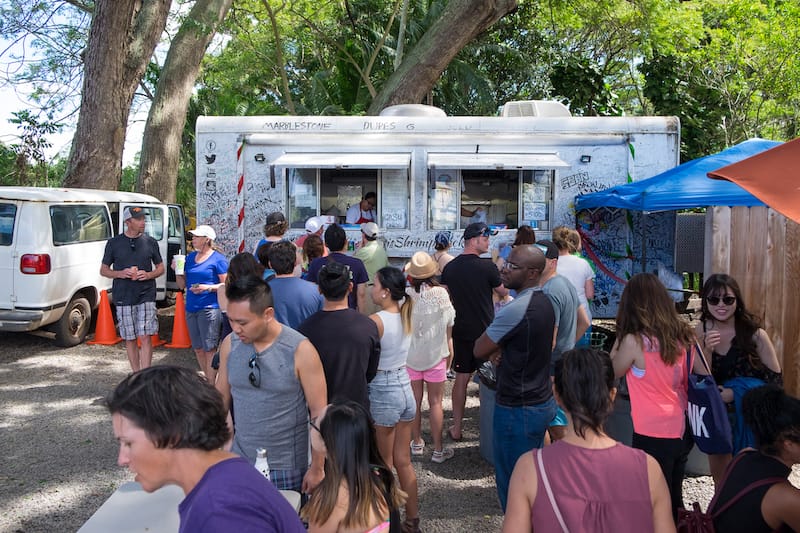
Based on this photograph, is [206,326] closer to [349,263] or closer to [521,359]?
[349,263]

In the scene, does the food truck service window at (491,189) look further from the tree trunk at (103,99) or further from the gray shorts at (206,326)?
the tree trunk at (103,99)

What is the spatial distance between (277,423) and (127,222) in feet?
14.2

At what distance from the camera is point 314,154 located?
8.23 meters

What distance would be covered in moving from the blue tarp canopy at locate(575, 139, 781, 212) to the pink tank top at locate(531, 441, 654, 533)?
511 centimetres

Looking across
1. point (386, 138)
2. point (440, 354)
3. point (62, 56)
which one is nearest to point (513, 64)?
point (62, 56)

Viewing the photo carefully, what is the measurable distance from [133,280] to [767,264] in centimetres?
593

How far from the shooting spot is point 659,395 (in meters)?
3.40

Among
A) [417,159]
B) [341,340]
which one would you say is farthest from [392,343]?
[417,159]

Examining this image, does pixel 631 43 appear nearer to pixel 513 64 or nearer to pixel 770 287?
pixel 513 64

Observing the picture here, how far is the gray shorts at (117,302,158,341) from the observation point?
6.56 meters

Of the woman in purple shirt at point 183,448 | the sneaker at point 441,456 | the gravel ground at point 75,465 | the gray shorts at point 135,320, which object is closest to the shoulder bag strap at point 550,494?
the woman in purple shirt at point 183,448

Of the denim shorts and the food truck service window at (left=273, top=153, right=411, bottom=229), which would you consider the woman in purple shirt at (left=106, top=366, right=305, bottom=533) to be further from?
the food truck service window at (left=273, top=153, right=411, bottom=229)

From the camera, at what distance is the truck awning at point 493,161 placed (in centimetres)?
784

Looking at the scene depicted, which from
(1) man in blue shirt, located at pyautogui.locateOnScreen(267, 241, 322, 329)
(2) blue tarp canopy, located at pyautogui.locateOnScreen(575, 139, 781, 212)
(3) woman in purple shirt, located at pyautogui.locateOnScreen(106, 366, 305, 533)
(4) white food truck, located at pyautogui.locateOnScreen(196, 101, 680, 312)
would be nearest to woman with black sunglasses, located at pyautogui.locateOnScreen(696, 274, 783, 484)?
(1) man in blue shirt, located at pyautogui.locateOnScreen(267, 241, 322, 329)
